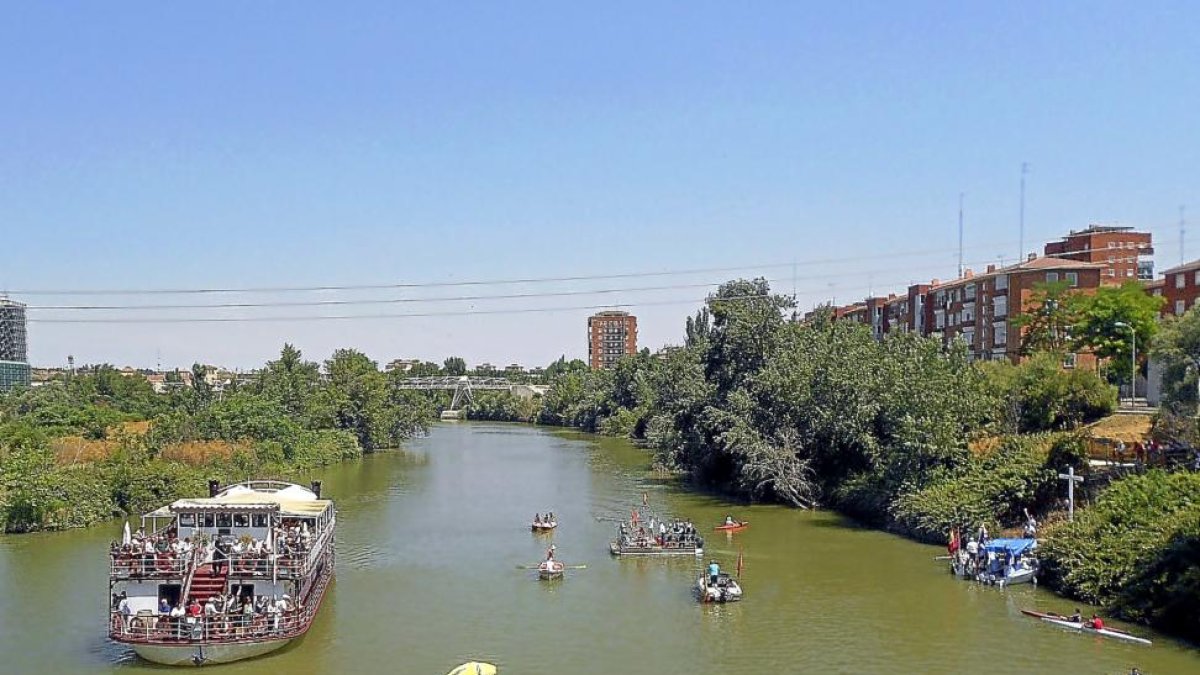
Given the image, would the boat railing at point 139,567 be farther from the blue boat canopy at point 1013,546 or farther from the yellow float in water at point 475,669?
the blue boat canopy at point 1013,546

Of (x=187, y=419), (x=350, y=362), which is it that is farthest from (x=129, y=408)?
(x=187, y=419)

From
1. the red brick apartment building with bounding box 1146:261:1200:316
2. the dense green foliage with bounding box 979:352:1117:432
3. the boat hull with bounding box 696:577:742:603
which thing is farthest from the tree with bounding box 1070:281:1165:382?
the boat hull with bounding box 696:577:742:603

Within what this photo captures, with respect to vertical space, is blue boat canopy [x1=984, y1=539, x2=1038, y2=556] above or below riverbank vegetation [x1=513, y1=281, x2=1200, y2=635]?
below

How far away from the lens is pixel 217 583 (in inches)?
1273

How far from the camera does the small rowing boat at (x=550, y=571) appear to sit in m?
42.3

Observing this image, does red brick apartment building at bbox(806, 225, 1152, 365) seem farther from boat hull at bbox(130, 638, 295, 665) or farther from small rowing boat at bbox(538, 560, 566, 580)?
boat hull at bbox(130, 638, 295, 665)

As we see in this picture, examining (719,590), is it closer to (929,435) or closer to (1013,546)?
(1013,546)

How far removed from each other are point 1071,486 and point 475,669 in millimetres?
25054

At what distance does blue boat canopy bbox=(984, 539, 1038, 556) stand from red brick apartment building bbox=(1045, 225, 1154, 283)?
231 ft

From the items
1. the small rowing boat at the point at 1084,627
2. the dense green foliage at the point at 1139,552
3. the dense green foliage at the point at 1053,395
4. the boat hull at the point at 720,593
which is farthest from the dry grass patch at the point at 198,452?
the small rowing boat at the point at 1084,627

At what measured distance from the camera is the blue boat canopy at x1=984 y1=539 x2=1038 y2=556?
132 feet

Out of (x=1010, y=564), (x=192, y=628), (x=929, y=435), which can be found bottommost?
(x=192, y=628)

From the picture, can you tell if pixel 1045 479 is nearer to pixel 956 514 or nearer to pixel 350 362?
pixel 956 514

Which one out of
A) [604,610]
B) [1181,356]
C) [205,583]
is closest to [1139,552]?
[604,610]
